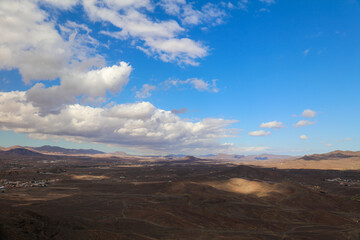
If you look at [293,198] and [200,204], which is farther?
[293,198]

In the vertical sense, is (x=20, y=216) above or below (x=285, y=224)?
above

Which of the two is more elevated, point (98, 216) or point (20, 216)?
point (20, 216)

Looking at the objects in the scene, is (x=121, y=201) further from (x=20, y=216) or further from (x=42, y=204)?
(x=20, y=216)

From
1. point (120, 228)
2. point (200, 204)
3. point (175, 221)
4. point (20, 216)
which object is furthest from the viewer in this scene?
point (200, 204)

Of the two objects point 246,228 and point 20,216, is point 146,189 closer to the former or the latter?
point 246,228

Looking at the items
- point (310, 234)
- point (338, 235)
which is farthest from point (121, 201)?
point (338, 235)

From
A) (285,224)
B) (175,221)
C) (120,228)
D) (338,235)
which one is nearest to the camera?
(120,228)

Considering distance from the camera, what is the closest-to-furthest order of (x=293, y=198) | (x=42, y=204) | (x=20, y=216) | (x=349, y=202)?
1. (x=20, y=216)
2. (x=42, y=204)
3. (x=349, y=202)
4. (x=293, y=198)

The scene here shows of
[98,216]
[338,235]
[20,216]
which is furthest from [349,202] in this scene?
[20,216]

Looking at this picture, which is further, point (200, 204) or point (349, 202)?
point (349, 202)
